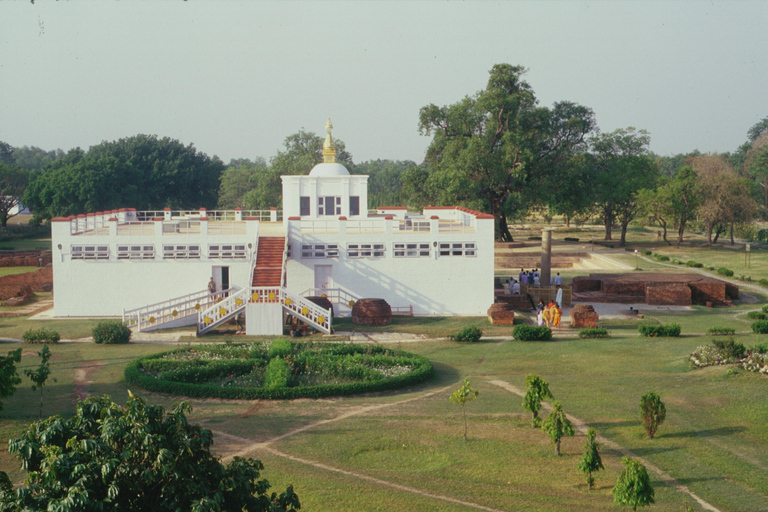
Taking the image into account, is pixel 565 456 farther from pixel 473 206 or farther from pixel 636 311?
pixel 473 206

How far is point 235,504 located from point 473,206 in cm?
4735

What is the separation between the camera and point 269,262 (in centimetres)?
3014

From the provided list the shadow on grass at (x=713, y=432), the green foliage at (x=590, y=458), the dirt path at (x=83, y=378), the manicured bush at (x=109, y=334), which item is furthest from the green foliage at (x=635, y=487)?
the manicured bush at (x=109, y=334)

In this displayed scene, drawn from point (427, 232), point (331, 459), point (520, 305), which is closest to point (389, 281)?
point (427, 232)

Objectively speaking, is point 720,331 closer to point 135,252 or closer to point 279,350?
point 279,350

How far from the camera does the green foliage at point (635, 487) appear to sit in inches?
428

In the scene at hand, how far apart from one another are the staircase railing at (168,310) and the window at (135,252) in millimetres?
2349

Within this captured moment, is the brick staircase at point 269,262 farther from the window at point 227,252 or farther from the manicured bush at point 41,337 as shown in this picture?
the manicured bush at point 41,337

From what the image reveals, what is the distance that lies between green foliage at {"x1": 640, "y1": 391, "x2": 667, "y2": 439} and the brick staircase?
16.7 m

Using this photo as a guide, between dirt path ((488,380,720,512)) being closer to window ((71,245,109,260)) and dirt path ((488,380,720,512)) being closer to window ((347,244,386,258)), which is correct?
window ((347,244,386,258))

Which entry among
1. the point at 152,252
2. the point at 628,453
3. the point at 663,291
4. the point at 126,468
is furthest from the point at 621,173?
the point at 126,468

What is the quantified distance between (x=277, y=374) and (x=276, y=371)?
0.66ft

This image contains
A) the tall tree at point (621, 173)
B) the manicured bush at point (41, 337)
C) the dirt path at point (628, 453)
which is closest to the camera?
the dirt path at point (628, 453)

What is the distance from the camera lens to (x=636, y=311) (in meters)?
32.4
